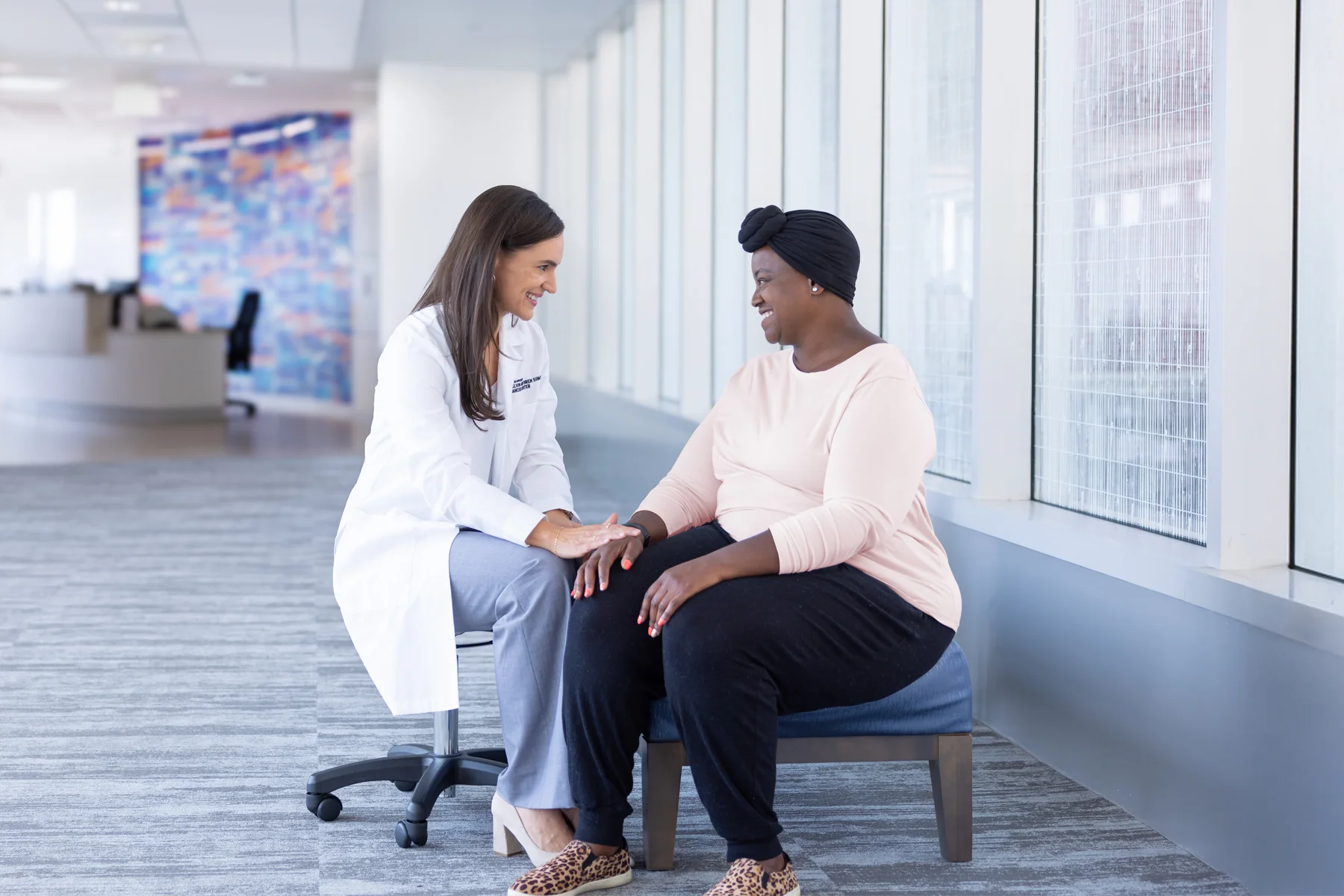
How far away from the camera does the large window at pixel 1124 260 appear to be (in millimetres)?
2645

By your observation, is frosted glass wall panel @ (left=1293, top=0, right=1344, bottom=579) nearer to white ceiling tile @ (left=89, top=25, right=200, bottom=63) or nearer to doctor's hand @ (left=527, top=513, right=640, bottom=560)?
doctor's hand @ (left=527, top=513, right=640, bottom=560)

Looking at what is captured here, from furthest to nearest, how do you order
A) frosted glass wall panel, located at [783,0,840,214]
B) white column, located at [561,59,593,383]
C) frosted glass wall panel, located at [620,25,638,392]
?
white column, located at [561,59,593,383], frosted glass wall panel, located at [620,25,638,392], frosted glass wall panel, located at [783,0,840,214]

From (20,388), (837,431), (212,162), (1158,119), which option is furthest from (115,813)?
(212,162)

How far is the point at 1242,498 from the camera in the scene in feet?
7.70

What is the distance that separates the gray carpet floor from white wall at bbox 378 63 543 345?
547cm

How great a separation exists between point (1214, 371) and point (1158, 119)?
692mm

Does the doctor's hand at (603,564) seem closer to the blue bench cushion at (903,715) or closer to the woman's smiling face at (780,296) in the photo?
the blue bench cushion at (903,715)

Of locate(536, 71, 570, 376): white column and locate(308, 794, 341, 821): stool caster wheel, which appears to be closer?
locate(308, 794, 341, 821): stool caster wheel

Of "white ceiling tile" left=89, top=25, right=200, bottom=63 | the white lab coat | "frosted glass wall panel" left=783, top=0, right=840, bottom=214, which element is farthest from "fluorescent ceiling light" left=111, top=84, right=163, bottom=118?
the white lab coat

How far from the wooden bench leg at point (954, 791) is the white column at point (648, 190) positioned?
190 inches

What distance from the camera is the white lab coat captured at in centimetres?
236

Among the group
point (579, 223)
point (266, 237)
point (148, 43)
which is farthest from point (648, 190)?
point (266, 237)

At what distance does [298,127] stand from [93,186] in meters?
3.33

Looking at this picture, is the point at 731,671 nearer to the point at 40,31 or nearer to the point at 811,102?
the point at 811,102
